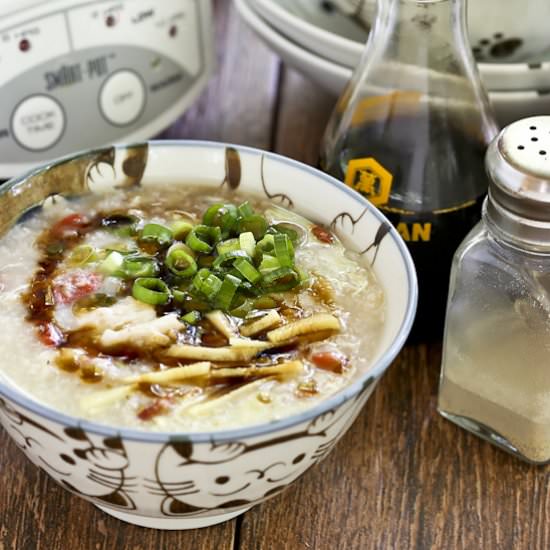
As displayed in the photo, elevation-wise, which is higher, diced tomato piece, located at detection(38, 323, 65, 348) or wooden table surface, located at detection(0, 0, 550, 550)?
diced tomato piece, located at detection(38, 323, 65, 348)

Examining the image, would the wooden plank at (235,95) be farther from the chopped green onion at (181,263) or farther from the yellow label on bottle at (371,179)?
the chopped green onion at (181,263)

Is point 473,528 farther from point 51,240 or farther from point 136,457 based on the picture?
point 51,240

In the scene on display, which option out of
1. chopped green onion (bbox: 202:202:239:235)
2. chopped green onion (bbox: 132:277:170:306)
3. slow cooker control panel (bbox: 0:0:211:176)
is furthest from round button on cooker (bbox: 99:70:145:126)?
chopped green onion (bbox: 132:277:170:306)

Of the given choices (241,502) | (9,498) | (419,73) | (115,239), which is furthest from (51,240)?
(419,73)

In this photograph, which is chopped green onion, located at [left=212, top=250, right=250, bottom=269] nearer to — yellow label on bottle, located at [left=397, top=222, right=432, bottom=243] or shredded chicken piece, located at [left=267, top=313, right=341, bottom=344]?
shredded chicken piece, located at [left=267, top=313, right=341, bottom=344]

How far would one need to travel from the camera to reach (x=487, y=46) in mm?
1481

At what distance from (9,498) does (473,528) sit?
54 cm

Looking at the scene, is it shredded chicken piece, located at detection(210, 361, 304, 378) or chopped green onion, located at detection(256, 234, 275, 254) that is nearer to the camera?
shredded chicken piece, located at detection(210, 361, 304, 378)

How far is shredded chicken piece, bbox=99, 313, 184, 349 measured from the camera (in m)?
1.04

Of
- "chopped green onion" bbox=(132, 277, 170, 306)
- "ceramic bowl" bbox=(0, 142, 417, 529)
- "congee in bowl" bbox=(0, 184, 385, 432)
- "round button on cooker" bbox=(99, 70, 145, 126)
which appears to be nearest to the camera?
"ceramic bowl" bbox=(0, 142, 417, 529)

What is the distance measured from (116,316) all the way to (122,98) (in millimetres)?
555

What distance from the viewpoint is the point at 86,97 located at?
1.49 meters

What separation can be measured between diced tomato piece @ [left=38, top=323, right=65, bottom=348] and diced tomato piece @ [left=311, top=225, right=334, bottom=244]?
1.13ft

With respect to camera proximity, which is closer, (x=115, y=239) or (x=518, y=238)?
(x=518, y=238)
